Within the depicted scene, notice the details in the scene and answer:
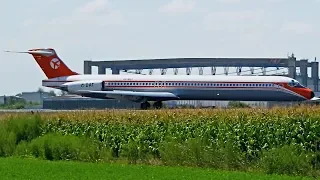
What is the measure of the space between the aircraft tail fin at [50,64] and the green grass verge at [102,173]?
32454 millimetres

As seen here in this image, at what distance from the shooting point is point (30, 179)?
1819 centimetres

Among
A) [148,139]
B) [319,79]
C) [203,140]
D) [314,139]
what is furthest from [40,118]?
[319,79]

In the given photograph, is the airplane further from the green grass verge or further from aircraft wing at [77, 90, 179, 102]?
the green grass verge

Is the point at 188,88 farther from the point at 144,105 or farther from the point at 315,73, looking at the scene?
the point at 315,73

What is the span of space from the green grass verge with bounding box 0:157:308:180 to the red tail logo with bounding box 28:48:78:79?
32.5m

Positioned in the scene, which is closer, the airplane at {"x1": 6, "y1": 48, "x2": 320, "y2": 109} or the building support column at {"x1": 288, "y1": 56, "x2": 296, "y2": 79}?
the airplane at {"x1": 6, "y1": 48, "x2": 320, "y2": 109}

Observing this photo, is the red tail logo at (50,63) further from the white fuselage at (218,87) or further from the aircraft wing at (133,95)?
the white fuselage at (218,87)

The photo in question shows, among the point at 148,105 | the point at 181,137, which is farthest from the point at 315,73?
the point at 181,137

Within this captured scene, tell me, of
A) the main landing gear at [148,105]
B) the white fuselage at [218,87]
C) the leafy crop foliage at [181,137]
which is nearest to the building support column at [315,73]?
the white fuselage at [218,87]

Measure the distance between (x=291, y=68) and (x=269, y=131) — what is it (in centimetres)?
5733

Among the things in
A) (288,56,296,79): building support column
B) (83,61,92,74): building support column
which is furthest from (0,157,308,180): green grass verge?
(83,61,92,74): building support column

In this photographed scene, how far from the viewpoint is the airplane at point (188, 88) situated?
49.5 m

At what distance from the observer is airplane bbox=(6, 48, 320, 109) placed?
49500mm

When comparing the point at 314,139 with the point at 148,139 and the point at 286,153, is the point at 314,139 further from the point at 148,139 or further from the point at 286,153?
the point at 148,139
